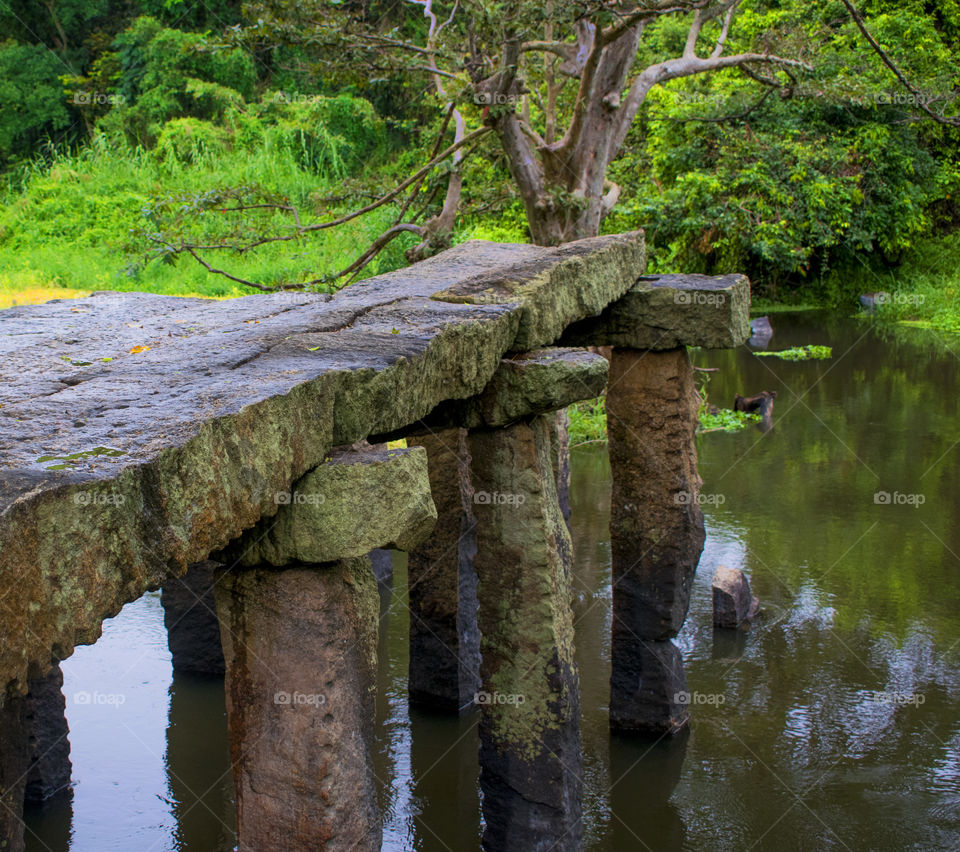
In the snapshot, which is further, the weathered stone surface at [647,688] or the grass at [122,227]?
the grass at [122,227]

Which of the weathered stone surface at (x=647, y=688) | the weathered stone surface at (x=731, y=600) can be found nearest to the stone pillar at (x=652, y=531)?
the weathered stone surface at (x=647, y=688)

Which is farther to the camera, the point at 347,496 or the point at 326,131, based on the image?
the point at 326,131

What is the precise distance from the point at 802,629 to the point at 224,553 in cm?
572

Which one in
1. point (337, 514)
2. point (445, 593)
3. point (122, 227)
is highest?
point (122, 227)

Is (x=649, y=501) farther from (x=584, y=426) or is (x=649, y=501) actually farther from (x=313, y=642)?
(x=584, y=426)

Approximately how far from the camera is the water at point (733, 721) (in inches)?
216

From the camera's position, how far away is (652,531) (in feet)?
21.3

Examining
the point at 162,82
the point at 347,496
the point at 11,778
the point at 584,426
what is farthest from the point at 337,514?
the point at 162,82

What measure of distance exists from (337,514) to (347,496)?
61mm

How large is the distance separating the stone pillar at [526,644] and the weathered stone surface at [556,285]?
0.47 metres

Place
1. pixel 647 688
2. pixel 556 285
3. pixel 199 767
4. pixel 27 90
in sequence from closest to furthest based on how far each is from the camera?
pixel 556 285, pixel 199 767, pixel 647 688, pixel 27 90

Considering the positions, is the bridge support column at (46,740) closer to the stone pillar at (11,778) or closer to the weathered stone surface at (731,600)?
the stone pillar at (11,778)

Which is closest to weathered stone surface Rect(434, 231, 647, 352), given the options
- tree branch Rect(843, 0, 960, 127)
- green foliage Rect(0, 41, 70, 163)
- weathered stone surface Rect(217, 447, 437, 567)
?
weathered stone surface Rect(217, 447, 437, 567)

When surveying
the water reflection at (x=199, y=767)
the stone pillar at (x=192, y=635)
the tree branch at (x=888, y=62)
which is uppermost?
the tree branch at (x=888, y=62)
